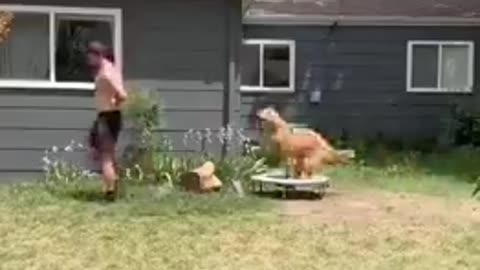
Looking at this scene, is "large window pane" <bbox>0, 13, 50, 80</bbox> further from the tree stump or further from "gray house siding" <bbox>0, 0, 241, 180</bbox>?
the tree stump

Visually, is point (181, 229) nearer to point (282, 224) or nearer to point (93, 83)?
point (282, 224)

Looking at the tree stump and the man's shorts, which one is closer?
the man's shorts

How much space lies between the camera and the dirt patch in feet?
33.3

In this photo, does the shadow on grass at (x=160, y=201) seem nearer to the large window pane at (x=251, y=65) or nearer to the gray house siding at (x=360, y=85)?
the large window pane at (x=251, y=65)

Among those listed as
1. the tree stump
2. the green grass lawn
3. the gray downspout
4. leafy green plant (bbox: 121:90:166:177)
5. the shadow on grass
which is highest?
the gray downspout

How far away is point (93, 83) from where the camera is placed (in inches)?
495

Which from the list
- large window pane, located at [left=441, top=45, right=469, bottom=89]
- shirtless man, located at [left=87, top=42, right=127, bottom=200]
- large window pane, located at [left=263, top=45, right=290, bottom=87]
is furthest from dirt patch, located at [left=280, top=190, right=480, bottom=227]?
large window pane, located at [left=441, top=45, right=469, bottom=89]

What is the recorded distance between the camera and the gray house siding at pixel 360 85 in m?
19.9

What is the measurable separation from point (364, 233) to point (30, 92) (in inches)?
196

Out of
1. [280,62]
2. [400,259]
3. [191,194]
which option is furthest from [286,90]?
[400,259]

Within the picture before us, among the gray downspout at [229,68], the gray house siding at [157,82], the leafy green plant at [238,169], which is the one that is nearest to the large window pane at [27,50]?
the gray house siding at [157,82]

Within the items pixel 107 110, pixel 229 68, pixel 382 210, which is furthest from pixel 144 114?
pixel 382 210

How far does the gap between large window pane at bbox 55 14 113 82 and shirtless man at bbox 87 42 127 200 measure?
1.36m

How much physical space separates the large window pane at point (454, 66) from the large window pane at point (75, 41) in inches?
371
